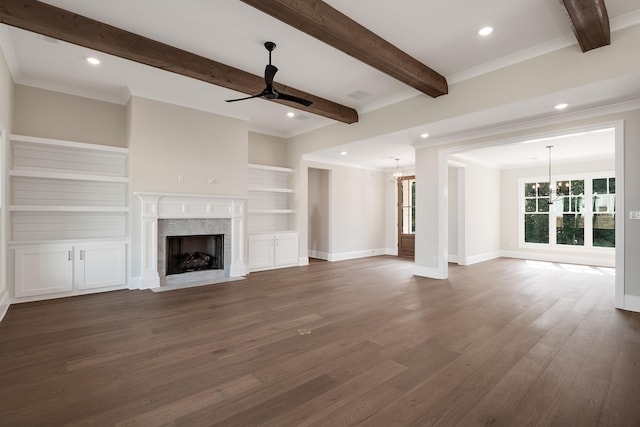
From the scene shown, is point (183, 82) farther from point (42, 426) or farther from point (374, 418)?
point (374, 418)

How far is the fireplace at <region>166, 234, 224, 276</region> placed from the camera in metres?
5.65

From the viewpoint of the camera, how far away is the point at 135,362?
253cm

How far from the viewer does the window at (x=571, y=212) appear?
Result: 7.64 m

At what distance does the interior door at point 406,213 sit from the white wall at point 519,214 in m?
2.68

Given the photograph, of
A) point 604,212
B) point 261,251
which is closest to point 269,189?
point 261,251

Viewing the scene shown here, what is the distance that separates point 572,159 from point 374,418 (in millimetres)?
8995

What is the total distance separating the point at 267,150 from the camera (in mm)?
7367

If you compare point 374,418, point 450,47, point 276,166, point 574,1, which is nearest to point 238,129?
point 276,166

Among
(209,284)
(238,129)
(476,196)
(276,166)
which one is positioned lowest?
(209,284)

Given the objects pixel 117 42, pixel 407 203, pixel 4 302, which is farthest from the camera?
pixel 407 203

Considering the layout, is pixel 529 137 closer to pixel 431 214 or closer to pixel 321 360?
pixel 431 214

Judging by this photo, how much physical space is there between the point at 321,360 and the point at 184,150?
446cm

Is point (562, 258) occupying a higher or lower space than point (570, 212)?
lower

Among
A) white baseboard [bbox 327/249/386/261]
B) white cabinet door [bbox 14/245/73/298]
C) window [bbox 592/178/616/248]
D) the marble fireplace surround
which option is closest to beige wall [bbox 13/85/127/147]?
the marble fireplace surround
